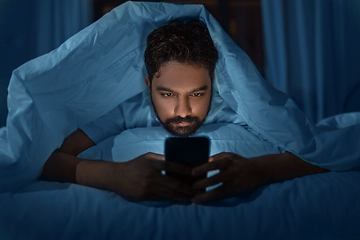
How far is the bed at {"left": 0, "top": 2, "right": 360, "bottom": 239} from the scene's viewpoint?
1.66 feet

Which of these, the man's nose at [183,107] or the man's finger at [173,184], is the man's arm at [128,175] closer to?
the man's finger at [173,184]

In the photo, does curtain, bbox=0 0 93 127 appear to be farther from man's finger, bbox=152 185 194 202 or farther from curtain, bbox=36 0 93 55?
man's finger, bbox=152 185 194 202

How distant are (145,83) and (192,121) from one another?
23 centimetres

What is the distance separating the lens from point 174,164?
0.55 m

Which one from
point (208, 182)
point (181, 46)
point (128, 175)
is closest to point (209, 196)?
point (208, 182)

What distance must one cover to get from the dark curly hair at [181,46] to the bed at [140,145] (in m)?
0.03

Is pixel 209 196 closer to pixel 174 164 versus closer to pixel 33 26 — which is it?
pixel 174 164

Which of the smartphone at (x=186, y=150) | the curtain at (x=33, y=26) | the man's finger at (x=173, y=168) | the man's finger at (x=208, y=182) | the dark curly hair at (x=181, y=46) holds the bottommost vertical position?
the man's finger at (x=208, y=182)

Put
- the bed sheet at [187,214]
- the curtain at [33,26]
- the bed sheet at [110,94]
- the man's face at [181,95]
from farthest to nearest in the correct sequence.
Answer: the curtain at [33,26] < the man's face at [181,95] < the bed sheet at [110,94] < the bed sheet at [187,214]

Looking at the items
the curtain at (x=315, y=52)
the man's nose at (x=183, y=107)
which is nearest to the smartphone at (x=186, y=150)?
the man's nose at (x=183, y=107)

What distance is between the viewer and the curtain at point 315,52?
1.07 meters

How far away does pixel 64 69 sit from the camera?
0.72 metres

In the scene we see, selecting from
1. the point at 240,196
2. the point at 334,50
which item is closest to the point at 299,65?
the point at 334,50

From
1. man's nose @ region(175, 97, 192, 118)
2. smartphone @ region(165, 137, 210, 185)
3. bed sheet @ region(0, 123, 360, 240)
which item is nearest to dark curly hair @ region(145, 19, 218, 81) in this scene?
man's nose @ region(175, 97, 192, 118)
